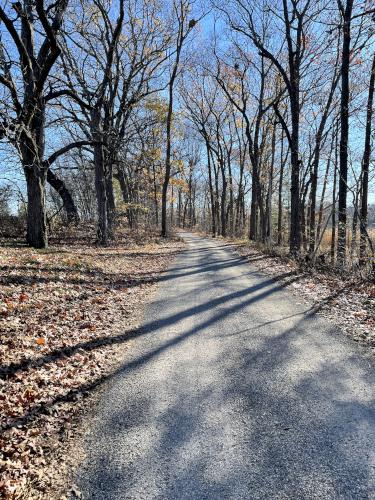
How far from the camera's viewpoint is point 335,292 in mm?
8180

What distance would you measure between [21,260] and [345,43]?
13.0 meters

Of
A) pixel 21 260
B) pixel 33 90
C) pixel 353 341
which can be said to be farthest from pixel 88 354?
pixel 33 90

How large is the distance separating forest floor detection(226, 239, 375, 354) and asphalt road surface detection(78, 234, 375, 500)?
1.43 feet

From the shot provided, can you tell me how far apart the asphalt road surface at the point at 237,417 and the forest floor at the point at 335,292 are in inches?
17.2

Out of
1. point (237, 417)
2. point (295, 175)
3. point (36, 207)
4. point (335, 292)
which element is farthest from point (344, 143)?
point (36, 207)

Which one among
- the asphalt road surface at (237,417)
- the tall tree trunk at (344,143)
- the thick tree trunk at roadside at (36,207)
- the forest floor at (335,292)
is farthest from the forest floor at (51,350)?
the tall tree trunk at (344,143)

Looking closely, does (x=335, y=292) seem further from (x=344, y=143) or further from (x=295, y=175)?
(x=295, y=175)

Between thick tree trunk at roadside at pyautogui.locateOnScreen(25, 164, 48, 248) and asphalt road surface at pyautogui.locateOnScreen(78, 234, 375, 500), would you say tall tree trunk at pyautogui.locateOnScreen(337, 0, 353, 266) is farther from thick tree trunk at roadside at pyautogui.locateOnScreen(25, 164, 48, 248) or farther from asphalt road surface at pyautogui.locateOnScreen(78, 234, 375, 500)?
thick tree trunk at roadside at pyautogui.locateOnScreen(25, 164, 48, 248)

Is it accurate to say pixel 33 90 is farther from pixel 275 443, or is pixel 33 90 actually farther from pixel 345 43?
pixel 275 443

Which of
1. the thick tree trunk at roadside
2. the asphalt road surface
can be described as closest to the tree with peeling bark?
the thick tree trunk at roadside

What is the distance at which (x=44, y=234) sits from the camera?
1197cm

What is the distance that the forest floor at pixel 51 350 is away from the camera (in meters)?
2.88

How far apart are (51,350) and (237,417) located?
120 inches

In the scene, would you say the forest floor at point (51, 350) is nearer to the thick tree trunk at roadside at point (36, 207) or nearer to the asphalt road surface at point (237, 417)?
the asphalt road surface at point (237, 417)
